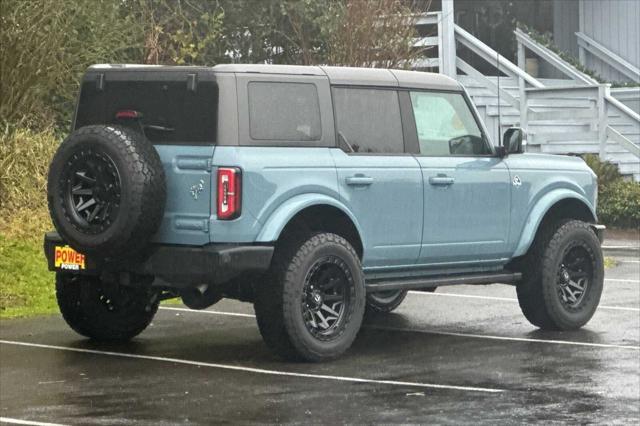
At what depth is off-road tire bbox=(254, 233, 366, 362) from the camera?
11305mm

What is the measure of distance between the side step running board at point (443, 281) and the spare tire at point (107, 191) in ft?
6.32

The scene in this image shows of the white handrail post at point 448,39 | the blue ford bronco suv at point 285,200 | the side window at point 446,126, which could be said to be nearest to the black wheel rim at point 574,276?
the blue ford bronco suv at point 285,200

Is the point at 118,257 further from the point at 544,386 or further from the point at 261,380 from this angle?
the point at 544,386

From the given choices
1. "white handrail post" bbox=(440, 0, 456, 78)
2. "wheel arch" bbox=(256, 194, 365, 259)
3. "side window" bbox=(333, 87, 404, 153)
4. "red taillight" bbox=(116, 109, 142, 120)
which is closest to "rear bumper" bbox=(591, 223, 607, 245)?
"side window" bbox=(333, 87, 404, 153)

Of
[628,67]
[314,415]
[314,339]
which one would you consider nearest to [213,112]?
[314,339]

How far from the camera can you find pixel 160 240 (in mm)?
11391

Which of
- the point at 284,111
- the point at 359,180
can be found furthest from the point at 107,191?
the point at 359,180

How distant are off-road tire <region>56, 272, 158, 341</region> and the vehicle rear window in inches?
47.9

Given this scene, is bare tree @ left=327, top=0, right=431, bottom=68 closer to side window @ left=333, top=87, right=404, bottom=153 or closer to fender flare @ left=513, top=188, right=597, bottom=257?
fender flare @ left=513, top=188, right=597, bottom=257

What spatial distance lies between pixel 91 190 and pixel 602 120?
17.3 meters

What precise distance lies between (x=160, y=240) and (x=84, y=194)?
0.61 metres

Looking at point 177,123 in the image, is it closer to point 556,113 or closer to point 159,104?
point 159,104

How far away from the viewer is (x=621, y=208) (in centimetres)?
2530

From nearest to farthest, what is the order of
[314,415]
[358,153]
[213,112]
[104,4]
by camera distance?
[314,415]
[213,112]
[358,153]
[104,4]
